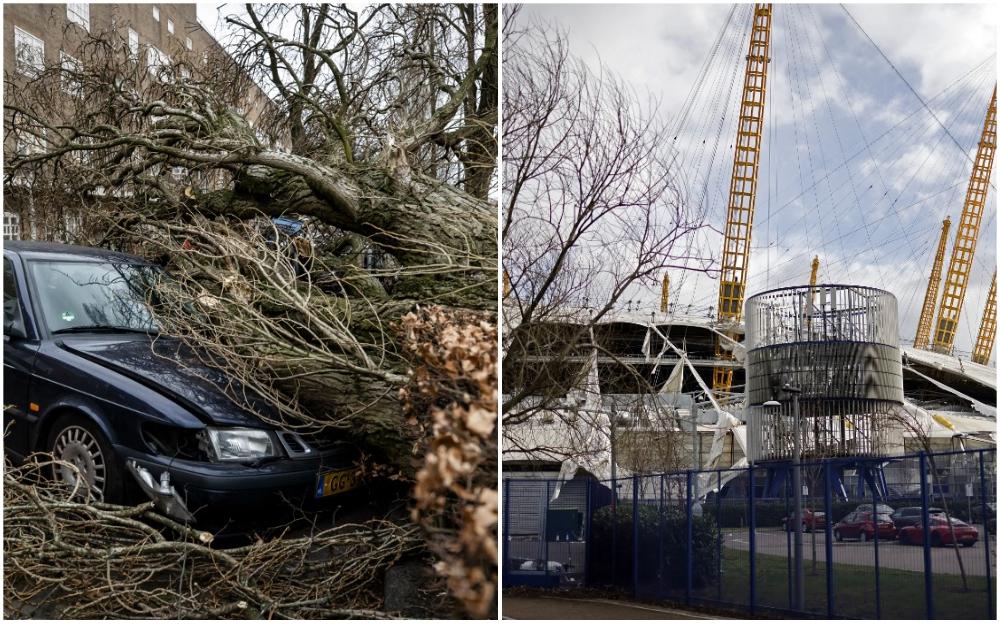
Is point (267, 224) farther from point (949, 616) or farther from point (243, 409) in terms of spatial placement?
point (949, 616)

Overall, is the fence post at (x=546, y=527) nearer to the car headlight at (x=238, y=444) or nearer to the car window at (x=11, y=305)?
the car headlight at (x=238, y=444)

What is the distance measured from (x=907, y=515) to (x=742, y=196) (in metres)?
15.5

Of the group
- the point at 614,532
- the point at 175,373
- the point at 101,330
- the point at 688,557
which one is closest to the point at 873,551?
the point at 688,557

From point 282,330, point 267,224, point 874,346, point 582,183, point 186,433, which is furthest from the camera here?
point 874,346

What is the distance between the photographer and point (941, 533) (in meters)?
4.03

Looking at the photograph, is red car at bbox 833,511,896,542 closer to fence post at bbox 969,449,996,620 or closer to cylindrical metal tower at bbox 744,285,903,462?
fence post at bbox 969,449,996,620

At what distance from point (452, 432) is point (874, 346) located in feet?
25.7

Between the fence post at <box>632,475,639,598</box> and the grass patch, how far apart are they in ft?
1.54

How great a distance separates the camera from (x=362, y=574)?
285 centimetres

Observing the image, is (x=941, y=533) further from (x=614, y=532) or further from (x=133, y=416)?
(x=133, y=416)

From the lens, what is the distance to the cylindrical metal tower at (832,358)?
8.29m

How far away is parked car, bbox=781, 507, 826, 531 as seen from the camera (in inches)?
203

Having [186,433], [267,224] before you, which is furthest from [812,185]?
[186,433]

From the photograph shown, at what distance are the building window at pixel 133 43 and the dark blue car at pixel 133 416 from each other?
2369 mm
